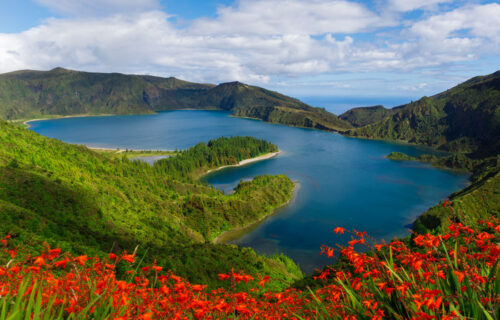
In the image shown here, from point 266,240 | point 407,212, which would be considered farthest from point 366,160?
point 266,240

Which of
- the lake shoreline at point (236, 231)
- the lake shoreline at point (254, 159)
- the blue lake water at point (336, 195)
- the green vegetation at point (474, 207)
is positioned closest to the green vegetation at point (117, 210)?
the lake shoreline at point (236, 231)

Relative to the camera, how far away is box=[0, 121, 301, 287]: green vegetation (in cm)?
3338

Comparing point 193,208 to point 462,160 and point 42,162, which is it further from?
point 462,160

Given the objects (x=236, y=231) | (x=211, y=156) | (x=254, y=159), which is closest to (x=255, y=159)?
(x=254, y=159)

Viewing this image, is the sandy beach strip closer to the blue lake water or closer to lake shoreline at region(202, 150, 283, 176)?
lake shoreline at region(202, 150, 283, 176)

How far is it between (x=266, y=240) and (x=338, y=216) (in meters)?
25.1

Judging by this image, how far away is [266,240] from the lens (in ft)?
222

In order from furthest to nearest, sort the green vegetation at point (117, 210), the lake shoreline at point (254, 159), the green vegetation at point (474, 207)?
the lake shoreline at point (254, 159) < the green vegetation at point (474, 207) < the green vegetation at point (117, 210)

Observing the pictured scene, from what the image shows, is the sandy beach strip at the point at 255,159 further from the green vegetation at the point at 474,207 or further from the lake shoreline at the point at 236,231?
the green vegetation at the point at 474,207

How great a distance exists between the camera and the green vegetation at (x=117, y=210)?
33.4 meters

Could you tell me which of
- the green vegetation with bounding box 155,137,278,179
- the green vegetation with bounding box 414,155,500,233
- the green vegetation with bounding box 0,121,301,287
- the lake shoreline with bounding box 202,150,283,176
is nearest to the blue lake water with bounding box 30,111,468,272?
the lake shoreline with bounding box 202,150,283,176

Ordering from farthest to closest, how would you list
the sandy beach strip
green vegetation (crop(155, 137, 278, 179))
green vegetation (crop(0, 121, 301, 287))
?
the sandy beach strip → green vegetation (crop(155, 137, 278, 179)) → green vegetation (crop(0, 121, 301, 287))

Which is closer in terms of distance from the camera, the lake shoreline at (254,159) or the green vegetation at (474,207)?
the green vegetation at (474,207)

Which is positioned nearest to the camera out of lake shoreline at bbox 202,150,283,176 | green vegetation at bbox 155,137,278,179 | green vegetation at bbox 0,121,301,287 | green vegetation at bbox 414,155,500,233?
green vegetation at bbox 0,121,301,287
